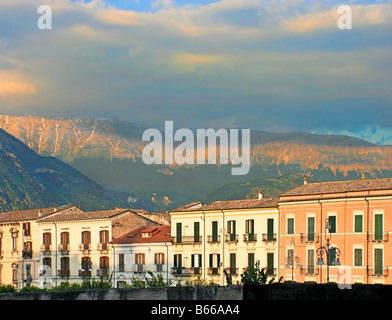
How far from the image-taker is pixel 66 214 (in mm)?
106562

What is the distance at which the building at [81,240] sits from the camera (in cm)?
9838

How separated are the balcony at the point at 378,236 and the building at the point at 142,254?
22245mm

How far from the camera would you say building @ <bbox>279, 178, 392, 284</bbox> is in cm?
7356

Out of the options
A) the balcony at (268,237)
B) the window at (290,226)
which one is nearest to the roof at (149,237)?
the balcony at (268,237)

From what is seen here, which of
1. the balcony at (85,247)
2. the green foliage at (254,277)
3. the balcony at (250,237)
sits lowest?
the green foliage at (254,277)

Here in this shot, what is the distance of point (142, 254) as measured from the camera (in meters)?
92.8

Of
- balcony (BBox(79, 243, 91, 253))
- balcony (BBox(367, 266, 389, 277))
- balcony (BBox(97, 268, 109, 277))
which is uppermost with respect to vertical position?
balcony (BBox(79, 243, 91, 253))

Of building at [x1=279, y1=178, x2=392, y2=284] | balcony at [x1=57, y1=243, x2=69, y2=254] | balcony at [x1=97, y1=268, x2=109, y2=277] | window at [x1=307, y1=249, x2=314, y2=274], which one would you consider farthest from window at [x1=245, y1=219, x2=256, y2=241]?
balcony at [x1=57, y1=243, x2=69, y2=254]

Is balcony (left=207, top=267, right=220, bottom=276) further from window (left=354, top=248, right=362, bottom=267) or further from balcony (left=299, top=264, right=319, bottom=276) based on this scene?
Answer: window (left=354, top=248, right=362, bottom=267)

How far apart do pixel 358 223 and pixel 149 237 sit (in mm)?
25544

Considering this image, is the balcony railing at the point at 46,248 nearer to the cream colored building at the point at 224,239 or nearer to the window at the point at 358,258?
the cream colored building at the point at 224,239

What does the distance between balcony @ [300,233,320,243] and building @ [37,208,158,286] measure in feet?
82.3

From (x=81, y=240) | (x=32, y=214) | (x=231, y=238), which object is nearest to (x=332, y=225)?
(x=231, y=238)
